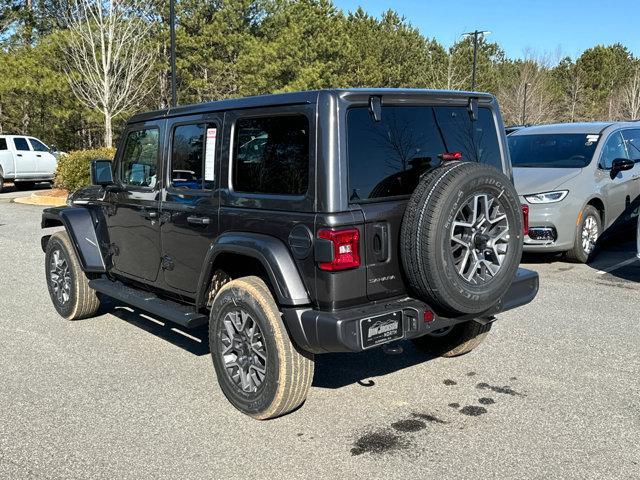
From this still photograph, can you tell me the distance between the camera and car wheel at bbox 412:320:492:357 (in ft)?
14.9

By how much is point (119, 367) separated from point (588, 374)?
341cm

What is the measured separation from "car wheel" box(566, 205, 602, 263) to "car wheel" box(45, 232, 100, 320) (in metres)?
5.74

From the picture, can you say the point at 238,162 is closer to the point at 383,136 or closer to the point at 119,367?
the point at 383,136

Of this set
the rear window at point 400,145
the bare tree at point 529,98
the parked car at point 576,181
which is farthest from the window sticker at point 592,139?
the bare tree at point 529,98

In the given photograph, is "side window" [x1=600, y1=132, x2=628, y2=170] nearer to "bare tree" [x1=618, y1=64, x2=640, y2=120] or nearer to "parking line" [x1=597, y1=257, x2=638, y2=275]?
"parking line" [x1=597, y1=257, x2=638, y2=275]

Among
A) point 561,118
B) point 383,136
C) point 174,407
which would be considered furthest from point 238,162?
point 561,118

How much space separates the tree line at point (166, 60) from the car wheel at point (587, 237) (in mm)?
18117

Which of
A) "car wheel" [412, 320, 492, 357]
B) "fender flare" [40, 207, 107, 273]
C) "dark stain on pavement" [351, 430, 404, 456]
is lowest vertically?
"dark stain on pavement" [351, 430, 404, 456]

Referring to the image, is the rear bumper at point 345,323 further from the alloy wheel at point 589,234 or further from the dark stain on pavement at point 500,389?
the alloy wheel at point 589,234

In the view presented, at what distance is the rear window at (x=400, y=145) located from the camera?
3455 millimetres

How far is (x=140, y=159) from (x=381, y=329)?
270 centimetres

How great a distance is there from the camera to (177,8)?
3009 cm

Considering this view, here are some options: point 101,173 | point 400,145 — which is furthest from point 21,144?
point 400,145

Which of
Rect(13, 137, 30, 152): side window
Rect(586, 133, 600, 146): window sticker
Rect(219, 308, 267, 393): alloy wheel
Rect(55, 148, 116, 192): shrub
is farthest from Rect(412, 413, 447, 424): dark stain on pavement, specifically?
Rect(13, 137, 30, 152): side window
